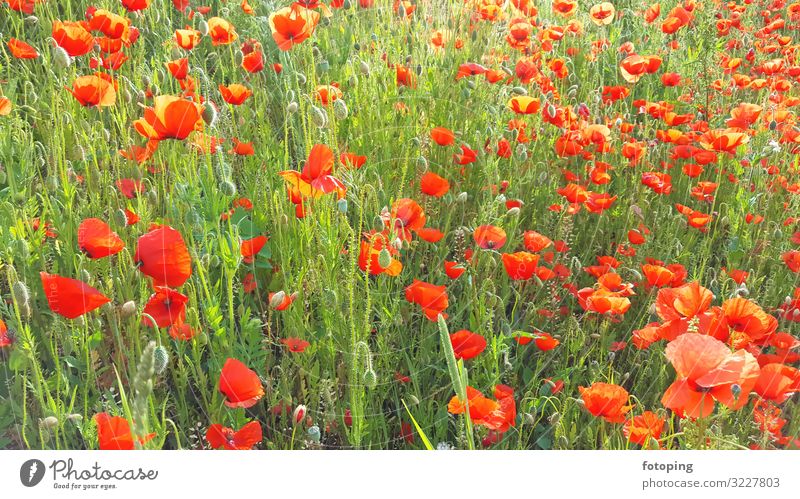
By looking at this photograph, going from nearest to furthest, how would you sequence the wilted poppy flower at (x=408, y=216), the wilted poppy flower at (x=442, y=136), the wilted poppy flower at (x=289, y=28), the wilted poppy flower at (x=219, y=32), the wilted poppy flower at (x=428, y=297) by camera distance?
the wilted poppy flower at (x=428, y=297) → the wilted poppy flower at (x=408, y=216) → the wilted poppy flower at (x=289, y=28) → the wilted poppy flower at (x=442, y=136) → the wilted poppy flower at (x=219, y=32)

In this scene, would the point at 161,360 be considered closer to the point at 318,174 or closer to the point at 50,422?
the point at 50,422

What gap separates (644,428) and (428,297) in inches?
15.9

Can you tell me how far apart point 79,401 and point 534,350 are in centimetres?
90

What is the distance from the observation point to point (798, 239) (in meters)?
1.67

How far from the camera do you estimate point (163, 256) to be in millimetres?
1000

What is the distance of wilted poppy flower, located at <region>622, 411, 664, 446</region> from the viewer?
1086mm

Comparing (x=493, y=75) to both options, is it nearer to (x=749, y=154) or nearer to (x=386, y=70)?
(x=386, y=70)

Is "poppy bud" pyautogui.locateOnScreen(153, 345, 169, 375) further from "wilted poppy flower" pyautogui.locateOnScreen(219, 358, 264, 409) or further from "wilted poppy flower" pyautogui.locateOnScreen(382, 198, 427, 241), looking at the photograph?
"wilted poppy flower" pyautogui.locateOnScreen(382, 198, 427, 241)

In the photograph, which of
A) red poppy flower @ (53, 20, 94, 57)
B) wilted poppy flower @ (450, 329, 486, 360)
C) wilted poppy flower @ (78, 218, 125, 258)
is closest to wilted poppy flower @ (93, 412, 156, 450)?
wilted poppy flower @ (78, 218, 125, 258)

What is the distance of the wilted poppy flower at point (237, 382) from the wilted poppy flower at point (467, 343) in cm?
35

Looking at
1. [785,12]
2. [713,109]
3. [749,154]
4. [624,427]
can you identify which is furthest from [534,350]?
[785,12]

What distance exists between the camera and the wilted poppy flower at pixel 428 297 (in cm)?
122

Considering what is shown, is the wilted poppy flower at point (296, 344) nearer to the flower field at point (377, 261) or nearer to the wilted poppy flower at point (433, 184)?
the flower field at point (377, 261)

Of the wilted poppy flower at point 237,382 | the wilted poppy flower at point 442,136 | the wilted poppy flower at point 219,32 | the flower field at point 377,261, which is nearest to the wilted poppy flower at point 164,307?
the flower field at point 377,261
